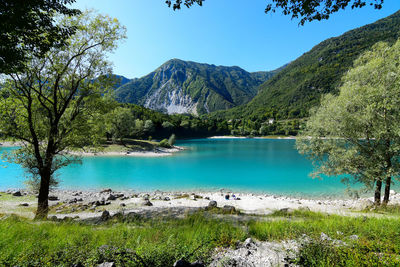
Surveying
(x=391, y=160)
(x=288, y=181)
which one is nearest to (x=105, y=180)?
(x=288, y=181)

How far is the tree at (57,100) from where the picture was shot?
32.5 ft

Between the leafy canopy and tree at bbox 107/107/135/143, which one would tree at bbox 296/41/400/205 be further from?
tree at bbox 107/107/135/143

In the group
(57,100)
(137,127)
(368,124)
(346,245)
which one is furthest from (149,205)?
(137,127)

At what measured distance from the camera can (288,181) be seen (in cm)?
2958

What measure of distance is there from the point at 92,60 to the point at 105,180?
23.2 m

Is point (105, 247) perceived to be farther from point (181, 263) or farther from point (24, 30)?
point (24, 30)

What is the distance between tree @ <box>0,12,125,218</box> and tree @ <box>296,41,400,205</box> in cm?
1783

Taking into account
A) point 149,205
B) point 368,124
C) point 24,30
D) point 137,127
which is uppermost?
point 24,30

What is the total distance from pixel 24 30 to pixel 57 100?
4.44 metres

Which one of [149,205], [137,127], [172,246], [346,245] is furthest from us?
[137,127]

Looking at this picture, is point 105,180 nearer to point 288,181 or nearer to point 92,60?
point 92,60

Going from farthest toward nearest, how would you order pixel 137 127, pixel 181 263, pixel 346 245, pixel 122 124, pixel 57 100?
pixel 137 127 < pixel 122 124 < pixel 57 100 < pixel 346 245 < pixel 181 263

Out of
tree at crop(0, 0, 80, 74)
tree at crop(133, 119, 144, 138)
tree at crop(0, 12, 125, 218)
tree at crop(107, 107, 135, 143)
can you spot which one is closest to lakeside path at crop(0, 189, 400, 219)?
tree at crop(0, 12, 125, 218)

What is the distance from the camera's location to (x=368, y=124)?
12320mm
